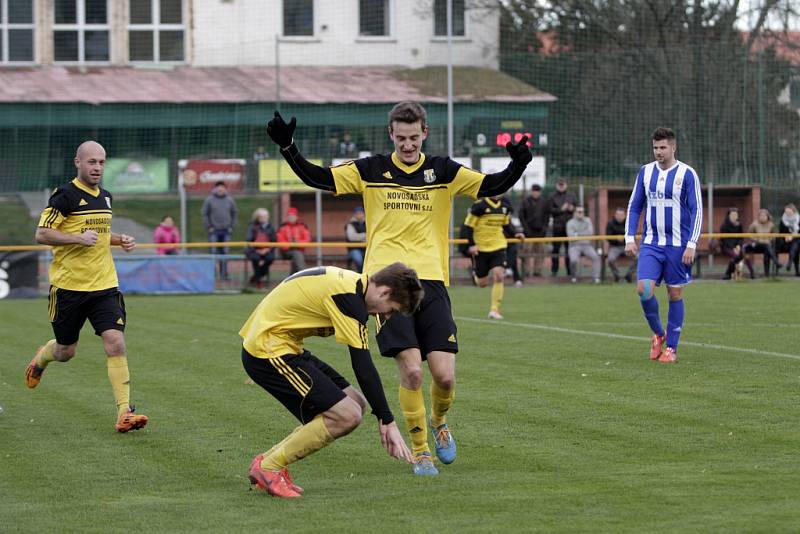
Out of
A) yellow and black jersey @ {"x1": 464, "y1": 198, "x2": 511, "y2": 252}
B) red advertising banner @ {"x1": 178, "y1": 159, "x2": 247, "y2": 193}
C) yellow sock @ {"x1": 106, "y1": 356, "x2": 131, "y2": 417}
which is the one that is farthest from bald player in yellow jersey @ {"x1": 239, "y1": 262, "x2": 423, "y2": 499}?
red advertising banner @ {"x1": 178, "y1": 159, "x2": 247, "y2": 193}

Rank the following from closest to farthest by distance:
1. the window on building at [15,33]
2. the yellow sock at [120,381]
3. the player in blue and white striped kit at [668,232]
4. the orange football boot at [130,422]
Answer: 1. the orange football boot at [130,422]
2. the yellow sock at [120,381]
3. the player in blue and white striped kit at [668,232]
4. the window on building at [15,33]

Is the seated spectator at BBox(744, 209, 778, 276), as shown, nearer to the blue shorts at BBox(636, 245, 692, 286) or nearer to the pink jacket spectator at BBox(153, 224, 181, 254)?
the pink jacket spectator at BBox(153, 224, 181, 254)

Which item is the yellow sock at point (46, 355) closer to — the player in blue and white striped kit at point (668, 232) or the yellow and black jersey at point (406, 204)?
the yellow and black jersey at point (406, 204)

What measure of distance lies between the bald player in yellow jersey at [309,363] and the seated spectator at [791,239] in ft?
76.6

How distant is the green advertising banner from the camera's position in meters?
31.4

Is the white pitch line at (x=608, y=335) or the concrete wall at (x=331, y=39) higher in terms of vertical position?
the concrete wall at (x=331, y=39)

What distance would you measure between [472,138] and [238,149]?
5710 mm

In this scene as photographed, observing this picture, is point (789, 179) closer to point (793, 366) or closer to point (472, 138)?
point (472, 138)

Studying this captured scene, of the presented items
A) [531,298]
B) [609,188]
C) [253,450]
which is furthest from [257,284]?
[253,450]

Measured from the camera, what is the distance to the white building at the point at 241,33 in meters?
38.3

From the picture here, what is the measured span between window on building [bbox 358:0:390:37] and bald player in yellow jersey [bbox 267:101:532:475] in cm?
3304

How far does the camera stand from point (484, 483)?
6910 mm

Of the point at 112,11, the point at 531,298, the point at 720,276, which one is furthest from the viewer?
the point at 112,11

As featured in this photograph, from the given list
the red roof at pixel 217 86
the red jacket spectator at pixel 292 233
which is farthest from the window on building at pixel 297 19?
the red jacket spectator at pixel 292 233
